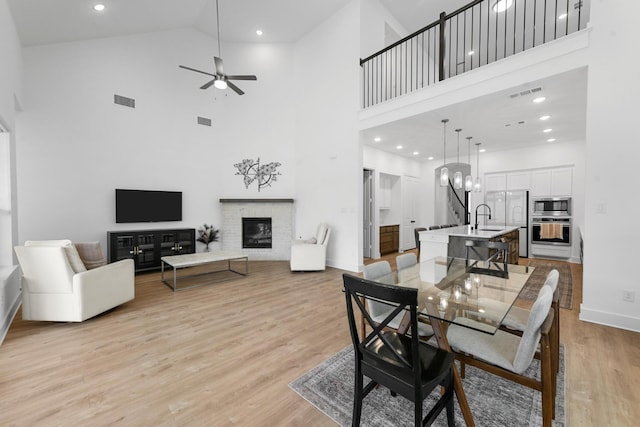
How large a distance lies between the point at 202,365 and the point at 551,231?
7476mm

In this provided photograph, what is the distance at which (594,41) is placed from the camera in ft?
9.68

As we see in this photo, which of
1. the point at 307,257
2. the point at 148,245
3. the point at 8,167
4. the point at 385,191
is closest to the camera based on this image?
the point at 8,167

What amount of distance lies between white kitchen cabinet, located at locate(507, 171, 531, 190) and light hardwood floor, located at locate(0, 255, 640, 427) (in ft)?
14.2

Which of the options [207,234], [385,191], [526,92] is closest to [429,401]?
[526,92]

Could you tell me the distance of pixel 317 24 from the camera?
6117 millimetres

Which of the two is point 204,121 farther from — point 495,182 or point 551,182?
point 551,182

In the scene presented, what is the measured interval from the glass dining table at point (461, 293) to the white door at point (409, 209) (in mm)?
4874

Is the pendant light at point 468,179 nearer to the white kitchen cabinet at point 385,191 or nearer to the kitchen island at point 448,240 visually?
the kitchen island at point 448,240

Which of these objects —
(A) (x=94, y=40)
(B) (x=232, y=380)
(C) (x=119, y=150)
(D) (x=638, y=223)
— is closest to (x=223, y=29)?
(A) (x=94, y=40)

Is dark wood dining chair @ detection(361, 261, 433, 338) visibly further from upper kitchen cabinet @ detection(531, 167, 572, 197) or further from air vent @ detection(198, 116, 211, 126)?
upper kitchen cabinet @ detection(531, 167, 572, 197)

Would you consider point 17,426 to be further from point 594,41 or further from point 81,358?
point 594,41

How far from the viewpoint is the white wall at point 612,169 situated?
2.79m

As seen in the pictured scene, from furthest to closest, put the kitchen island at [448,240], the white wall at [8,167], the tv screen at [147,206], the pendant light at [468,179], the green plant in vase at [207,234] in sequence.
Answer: the green plant in vase at [207,234] → the tv screen at [147,206] → the pendant light at [468,179] → the kitchen island at [448,240] → the white wall at [8,167]

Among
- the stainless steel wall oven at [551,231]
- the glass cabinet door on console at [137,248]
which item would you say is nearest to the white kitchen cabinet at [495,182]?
the stainless steel wall oven at [551,231]
